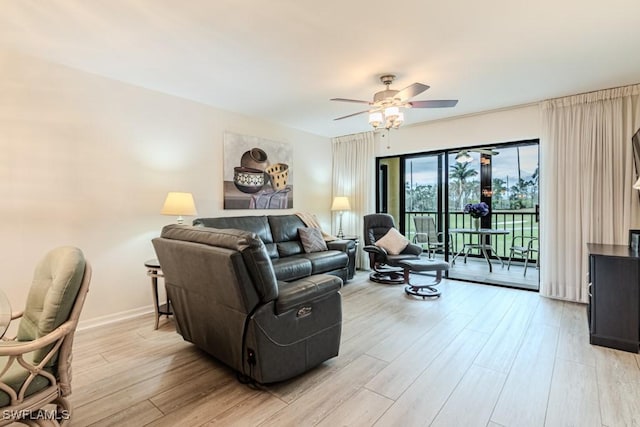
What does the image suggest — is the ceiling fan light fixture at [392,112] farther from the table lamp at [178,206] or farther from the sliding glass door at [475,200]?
the sliding glass door at [475,200]

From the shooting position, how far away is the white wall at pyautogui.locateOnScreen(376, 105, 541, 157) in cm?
432

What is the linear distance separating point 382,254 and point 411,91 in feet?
8.45

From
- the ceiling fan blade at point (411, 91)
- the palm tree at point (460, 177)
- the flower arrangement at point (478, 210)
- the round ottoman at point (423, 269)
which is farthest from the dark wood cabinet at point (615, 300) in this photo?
the palm tree at point (460, 177)

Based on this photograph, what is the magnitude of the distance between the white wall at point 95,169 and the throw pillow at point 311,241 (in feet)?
4.63

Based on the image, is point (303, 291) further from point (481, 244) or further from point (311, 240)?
point (481, 244)

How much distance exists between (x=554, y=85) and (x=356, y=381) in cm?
390

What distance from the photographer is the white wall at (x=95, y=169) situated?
2.79 metres

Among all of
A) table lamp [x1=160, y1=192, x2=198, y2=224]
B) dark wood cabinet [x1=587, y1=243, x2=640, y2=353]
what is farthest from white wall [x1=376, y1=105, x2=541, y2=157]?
table lamp [x1=160, y1=192, x2=198, y2=224]

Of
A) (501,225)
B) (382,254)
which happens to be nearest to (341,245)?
(382,254)

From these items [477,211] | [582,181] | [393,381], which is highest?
[582,181]

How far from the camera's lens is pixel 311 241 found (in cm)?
484

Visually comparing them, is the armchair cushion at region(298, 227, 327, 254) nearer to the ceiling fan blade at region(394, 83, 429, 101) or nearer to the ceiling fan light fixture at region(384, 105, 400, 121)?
the ceiling fan light fixture at region(384, 105, 400, 121)

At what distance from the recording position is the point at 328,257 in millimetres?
4484

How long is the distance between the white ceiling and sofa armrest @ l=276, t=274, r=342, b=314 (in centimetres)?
Answer: 194
